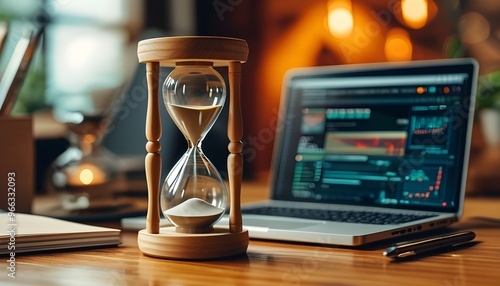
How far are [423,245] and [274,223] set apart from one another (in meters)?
0.27

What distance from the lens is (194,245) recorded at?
0.89 m

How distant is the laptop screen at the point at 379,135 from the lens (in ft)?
4.17

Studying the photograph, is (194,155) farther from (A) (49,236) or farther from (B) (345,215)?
(B) (345,215)

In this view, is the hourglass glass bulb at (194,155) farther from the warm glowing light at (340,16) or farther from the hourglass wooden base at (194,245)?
the warm glowing light at (340,16)

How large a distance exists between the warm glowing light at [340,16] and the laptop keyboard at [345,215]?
1.61 meters

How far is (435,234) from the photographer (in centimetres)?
113

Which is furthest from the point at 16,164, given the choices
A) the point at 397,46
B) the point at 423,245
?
the point at 397,46

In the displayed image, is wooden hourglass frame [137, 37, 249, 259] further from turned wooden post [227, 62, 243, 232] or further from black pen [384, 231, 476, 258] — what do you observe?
black pen [384, 231, 476, 258]

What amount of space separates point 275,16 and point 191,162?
2.17 m

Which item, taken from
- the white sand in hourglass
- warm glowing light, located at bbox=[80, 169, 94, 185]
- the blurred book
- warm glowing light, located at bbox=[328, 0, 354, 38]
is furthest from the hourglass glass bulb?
warm glowing light, located at bbox=[328, 0, 354, 38]

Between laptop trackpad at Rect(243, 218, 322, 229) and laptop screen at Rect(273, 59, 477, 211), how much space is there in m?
0.24

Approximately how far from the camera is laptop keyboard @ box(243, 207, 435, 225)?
1.14 meters

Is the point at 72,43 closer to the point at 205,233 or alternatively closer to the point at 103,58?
the point at 103,58

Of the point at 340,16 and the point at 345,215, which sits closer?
the point at 345,215
